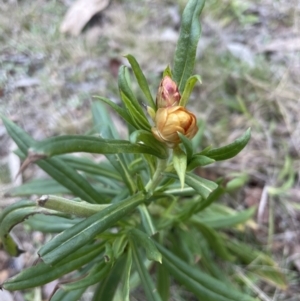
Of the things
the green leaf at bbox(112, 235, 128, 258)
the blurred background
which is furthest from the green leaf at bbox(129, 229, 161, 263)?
the blurred background

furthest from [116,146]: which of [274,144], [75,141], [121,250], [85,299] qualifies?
[274,144]

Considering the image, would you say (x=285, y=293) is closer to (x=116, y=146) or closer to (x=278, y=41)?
(x=116, y=146)

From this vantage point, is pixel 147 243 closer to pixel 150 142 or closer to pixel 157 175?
pixel 157 175

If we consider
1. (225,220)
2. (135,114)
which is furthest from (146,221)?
(225,220)

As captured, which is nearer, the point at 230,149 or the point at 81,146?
the point at 81,146

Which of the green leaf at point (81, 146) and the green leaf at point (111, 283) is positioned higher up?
the green leaf at point (81, 146)

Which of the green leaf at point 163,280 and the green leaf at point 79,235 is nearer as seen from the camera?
the green leaf at point 79,235

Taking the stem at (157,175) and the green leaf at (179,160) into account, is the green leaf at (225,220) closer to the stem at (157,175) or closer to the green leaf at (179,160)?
the stem at (157,175)

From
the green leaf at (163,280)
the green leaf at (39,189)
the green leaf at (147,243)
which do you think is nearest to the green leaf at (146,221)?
the green leaf at (147,243)
